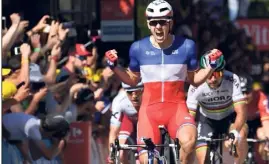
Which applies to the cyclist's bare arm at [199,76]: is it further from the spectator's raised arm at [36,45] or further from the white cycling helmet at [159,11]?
the spectator's raised arm at [36,45]

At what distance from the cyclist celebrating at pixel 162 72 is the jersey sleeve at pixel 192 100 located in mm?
1547

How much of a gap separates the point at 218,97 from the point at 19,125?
3626 mm

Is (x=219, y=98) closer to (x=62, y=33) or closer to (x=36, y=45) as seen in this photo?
(x=62, y=33)

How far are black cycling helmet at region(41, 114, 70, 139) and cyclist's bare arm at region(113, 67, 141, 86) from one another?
0.86 meters

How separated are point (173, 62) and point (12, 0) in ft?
11.9

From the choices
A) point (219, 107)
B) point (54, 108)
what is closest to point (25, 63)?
point (54, 108)

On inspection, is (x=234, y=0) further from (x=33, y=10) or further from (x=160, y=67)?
(x=160, y=67)

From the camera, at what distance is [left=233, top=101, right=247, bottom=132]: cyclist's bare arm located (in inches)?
627

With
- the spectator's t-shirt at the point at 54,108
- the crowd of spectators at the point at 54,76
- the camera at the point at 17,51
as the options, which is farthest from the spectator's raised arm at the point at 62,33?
the camera at the point at 17,51

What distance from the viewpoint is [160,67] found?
1457 centimetres

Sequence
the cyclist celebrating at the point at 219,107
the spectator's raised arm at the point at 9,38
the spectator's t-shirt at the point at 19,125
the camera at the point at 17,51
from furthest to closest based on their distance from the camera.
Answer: the cyclist celebrating at the point at 219,107 < the camera at the point at 17,51 < the spectator's raised arm at the point at 9,38 < the spectator's t-shirt at the point at 19,125

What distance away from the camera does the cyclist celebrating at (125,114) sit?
1630 centimetres

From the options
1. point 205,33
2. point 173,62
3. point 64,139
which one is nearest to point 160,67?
point 173,62

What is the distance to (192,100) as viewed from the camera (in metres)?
16.2
